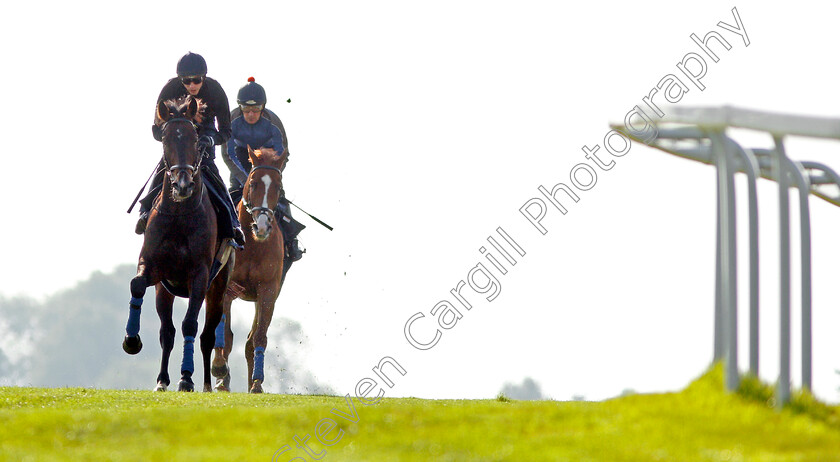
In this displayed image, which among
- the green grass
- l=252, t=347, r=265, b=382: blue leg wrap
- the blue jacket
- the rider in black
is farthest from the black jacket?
the green grass

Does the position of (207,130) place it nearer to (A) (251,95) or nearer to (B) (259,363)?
(A) (251,95)

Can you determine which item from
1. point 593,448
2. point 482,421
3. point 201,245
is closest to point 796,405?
point 593,448

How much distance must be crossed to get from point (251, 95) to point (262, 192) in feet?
8.76

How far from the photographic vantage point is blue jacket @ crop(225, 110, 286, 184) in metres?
17.9

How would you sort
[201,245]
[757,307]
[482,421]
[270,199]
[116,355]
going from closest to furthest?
[757,307]
[482,421]
[201,245]
[270,199]
[116,355]

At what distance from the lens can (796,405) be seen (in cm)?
820

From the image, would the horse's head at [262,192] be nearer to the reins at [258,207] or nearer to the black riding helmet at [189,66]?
the reins at [258,207]

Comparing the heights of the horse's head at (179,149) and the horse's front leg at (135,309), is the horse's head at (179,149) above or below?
above

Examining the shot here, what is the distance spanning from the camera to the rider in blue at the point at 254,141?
1773 centimetres

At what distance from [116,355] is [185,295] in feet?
409

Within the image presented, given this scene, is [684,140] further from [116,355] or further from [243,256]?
[116,355]

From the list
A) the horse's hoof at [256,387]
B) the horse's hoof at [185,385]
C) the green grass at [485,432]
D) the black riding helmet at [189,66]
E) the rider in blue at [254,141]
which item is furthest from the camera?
the rider in blue at [254,141]

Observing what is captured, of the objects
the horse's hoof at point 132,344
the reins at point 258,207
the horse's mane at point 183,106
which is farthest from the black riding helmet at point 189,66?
the horse's hoof at point 132,344

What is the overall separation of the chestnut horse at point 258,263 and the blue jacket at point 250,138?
0.90 meters
